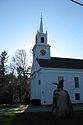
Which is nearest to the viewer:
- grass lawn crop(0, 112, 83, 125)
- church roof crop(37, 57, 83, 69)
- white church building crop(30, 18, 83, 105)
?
grass lawn crop(0, 112, 83, 125)

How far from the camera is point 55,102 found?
16.5 metres

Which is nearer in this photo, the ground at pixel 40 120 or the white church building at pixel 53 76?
the ground at pixel 40 120

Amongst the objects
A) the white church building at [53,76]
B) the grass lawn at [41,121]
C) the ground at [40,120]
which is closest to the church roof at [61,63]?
the white church building at [53,76]

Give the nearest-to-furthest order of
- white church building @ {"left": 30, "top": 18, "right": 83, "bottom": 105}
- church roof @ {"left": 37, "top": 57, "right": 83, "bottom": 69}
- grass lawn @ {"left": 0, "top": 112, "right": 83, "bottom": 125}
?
grass lawn @ {"left": 0, "top": 112, "right": 83, "bottom": 125}, white church building @ {"left": 30, "top": 18, "right": 83, "bottom": 105}, church roof @ {"left": 37, "top": 57, "right": 83, "bottom": 69}

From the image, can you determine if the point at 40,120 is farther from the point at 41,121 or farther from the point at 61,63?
the point at 61,63

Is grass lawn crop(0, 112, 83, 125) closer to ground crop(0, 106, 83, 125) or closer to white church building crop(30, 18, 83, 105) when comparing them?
ground crop(0, 106, 83, 125)

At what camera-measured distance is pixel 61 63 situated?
41.8 metres

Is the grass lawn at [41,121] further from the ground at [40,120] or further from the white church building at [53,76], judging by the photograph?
the white church building at [53,76]

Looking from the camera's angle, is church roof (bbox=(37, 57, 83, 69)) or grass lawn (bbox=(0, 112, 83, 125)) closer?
grass lawn (bbox=(0, 112, 83, 125))

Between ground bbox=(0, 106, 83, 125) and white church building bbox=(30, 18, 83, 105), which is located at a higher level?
white church building bbox=(30, 18, 83, 105)

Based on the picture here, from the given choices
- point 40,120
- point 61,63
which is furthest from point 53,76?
point 40,120

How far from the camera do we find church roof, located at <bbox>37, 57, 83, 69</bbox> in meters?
39.3

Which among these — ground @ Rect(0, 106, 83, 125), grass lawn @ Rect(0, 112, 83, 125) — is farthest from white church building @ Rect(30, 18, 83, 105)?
grass lawn @ Rect(0, 112, 83, 125)

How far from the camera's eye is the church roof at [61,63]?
129 feet
